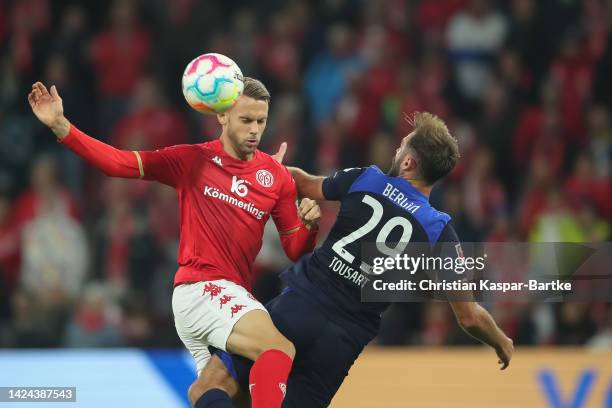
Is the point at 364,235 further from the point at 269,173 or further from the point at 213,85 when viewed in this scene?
the point at 213,85

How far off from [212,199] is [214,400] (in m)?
1.03

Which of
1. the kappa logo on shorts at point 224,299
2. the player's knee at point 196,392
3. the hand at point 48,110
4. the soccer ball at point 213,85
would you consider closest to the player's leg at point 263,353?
the kappa logo on shorts at point 224,299

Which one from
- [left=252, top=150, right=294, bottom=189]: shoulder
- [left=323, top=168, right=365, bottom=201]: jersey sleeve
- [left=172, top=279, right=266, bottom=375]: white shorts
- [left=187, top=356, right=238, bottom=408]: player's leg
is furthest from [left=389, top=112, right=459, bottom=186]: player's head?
[left=187, top=356, right=238, bottom=408]: player's leg

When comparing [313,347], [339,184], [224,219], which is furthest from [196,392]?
[339,184]

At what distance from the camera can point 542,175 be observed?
11047mm

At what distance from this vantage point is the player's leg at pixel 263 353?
5441 mm

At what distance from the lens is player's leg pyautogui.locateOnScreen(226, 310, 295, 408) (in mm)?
5441

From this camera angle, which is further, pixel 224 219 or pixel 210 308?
pixel 224 219

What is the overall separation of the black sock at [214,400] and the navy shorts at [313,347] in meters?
0.20

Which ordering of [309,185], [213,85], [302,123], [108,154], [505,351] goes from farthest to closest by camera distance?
A: [302,123] → [309,185] → [505,351] → [213,85] → [108,154]

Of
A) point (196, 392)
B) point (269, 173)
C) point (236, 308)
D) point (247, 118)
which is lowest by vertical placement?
point (196, 392)

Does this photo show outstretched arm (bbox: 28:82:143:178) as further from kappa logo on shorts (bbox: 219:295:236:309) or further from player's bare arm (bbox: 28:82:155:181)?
kappa logo on shorts (bbox: 219:295:236:309)

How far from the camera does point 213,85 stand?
5.84 m

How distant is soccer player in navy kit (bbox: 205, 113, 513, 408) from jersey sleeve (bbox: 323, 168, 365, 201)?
1 cm
